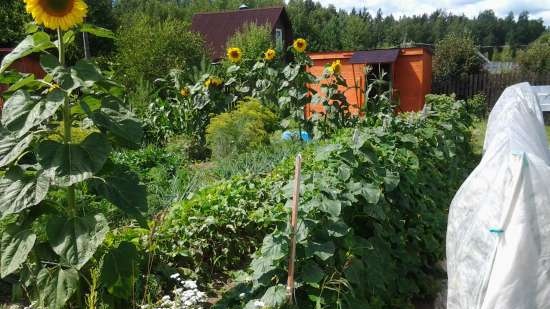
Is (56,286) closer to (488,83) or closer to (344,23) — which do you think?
(488,83)

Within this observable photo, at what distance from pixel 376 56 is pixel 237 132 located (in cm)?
835

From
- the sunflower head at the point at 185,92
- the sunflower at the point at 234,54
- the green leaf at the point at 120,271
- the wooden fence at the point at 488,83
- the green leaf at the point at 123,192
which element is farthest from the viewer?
the wooden fence at the point at 488,83

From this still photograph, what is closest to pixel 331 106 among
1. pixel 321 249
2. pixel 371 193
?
pixel 371 193

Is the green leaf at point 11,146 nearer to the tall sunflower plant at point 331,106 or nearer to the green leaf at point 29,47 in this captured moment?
the green leaf at point 29,47

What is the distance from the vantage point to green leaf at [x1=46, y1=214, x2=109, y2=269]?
2.20 meters

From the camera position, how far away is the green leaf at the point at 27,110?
2.12 m

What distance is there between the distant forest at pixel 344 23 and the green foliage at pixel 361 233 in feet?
53.3

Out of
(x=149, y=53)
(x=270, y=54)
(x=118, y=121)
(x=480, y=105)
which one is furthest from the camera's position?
(x=480, y=105)

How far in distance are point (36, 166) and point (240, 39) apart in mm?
16554

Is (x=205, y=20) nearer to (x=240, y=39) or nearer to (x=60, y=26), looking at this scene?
(x=240, y=39)

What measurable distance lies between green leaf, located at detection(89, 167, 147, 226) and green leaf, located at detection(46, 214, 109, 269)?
0.37 ft

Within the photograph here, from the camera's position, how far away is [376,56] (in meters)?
14.4

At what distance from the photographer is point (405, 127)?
4918 mm

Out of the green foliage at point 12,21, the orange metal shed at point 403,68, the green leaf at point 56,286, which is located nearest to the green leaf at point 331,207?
the green leaf at point 56,286
